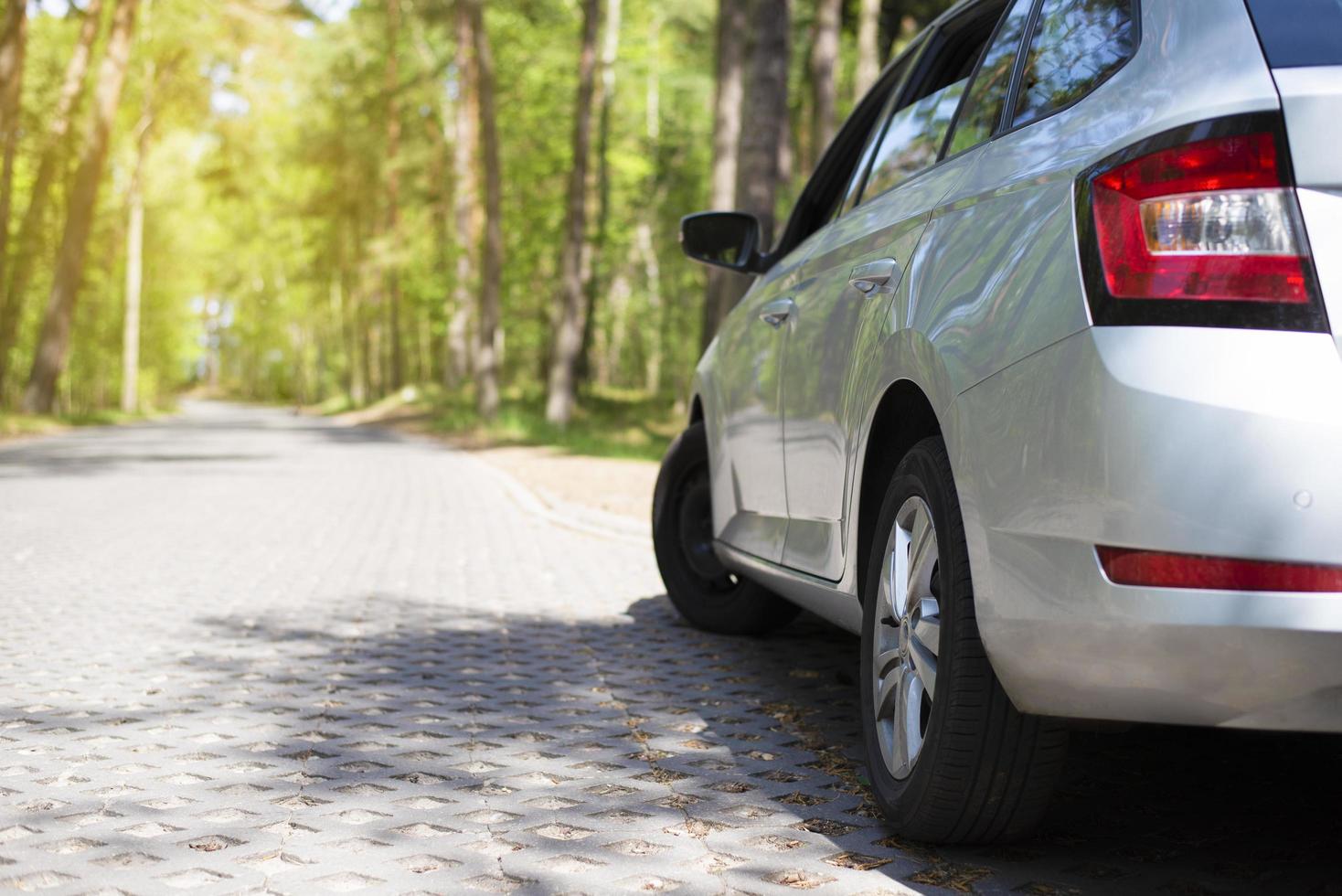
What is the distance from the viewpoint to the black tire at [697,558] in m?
6.15

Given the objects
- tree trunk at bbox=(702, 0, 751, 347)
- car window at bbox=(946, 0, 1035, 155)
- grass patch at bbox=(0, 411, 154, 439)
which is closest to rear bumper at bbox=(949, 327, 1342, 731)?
car window at bbox=(946, 0, 1035, 155)

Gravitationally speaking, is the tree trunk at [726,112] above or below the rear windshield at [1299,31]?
above

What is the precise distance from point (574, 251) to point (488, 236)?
7.62 feet

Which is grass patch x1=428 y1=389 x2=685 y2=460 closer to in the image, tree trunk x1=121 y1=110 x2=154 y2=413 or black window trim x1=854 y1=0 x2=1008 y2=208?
black window trim x1=854 y1=0 x2=1008 y2=208

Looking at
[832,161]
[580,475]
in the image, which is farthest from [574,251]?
[832,161]

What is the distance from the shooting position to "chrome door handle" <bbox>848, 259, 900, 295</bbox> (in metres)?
3.62

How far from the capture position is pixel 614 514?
11.7 metres

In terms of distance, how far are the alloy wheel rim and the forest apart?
49.7ft

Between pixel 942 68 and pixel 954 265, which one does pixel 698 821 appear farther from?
pixel 942 68

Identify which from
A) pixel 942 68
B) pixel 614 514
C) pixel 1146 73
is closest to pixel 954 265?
pixel 1146 73

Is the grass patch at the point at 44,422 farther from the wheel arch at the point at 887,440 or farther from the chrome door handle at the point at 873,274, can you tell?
the wheel arch at the point at 887,440

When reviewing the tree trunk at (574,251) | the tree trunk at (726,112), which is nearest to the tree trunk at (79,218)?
the tree trunk at (574,251)

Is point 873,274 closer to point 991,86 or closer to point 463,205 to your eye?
point 991,86

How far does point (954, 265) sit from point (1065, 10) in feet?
2.10
